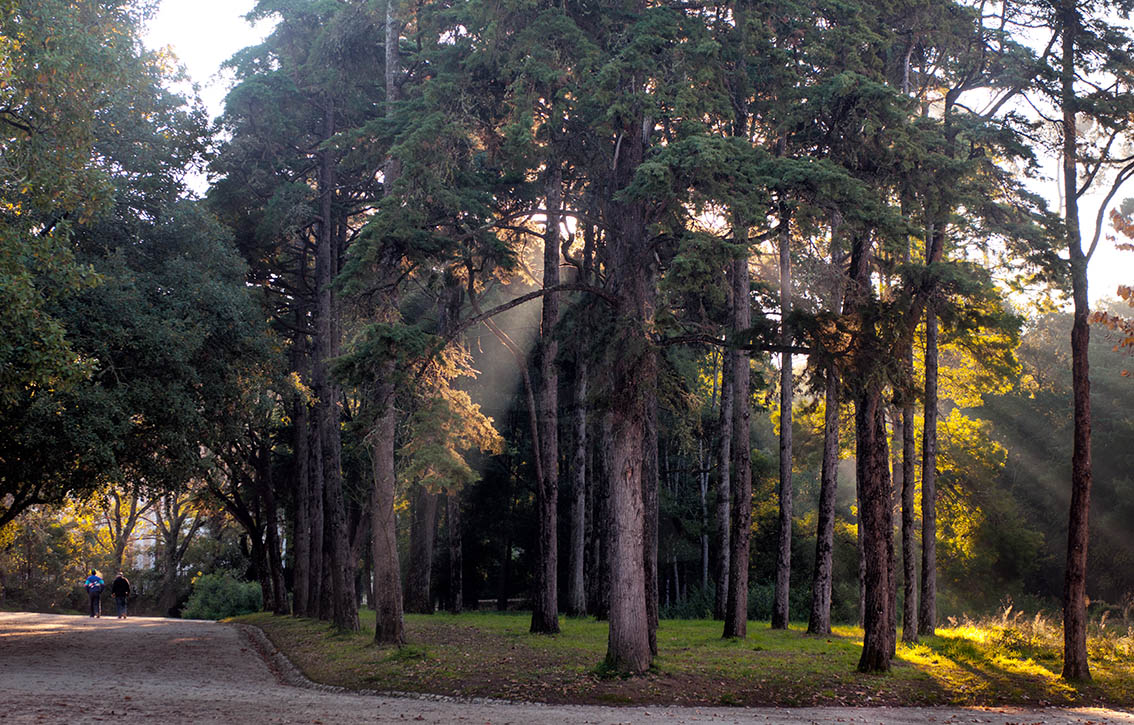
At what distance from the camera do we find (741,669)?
13734 millimetres

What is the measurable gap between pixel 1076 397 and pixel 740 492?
7077 millimetres

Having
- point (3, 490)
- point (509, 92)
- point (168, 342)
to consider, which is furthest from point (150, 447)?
point (509, 92)

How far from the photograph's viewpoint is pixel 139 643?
20.1 meters

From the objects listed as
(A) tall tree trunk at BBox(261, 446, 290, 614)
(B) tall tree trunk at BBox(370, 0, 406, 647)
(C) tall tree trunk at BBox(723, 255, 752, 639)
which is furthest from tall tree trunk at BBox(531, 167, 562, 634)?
(A) tall tree trunk at BBox(261, 446, 290, 614)

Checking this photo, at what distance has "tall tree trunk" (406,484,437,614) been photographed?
31.2m

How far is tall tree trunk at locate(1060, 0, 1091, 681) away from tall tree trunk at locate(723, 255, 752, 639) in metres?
6.18

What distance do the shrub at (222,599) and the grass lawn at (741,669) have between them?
2361 cm

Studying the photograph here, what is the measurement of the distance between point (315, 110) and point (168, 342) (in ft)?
32.9

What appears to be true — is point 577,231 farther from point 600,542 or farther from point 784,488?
point 600,542

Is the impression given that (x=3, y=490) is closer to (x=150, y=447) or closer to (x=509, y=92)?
(x=150, y=447)

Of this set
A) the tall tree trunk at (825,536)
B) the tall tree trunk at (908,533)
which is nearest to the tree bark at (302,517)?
the tall tree trunk at (825,536)

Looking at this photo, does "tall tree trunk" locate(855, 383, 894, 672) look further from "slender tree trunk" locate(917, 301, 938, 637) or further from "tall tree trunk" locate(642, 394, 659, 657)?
"slender tree trunk" locate(917, 301, 938, 637)

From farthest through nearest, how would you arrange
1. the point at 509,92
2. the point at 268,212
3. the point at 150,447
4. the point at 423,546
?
the point at 423,546
the point at 268,212
the point at 150,447
the point at 509,92

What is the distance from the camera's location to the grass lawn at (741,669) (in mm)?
12266
